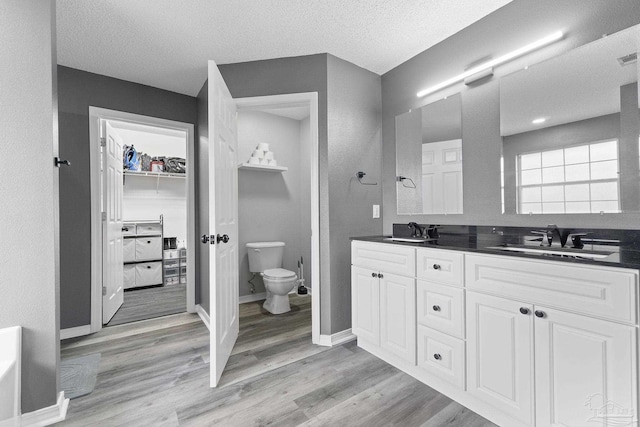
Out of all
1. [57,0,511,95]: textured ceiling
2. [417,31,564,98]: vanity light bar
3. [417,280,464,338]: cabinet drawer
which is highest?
[57,0,511,95]: textured ceiling

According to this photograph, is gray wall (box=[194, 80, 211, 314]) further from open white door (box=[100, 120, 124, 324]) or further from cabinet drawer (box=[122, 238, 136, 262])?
cabinet drawer (box=[122, 238, 136, 262])

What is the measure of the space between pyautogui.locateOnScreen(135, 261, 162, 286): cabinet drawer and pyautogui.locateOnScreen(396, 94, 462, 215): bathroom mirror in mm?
3796

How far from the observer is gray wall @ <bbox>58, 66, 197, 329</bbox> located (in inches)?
96.6

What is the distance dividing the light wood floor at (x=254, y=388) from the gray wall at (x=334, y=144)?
18.8 inches

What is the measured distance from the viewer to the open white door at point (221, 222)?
68.6 inches

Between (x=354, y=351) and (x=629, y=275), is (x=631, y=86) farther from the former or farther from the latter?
(x=354, y=351)

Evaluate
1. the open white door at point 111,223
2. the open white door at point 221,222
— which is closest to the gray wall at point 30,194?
the open white door at point 221,222

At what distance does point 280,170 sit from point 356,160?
1.44 m

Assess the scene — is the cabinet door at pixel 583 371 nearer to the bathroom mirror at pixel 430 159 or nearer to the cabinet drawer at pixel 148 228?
the bathroom mirror at pixel 430 159

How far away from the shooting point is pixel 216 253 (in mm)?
1780

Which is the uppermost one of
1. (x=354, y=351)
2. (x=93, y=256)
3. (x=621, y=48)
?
(x=621, y=48)

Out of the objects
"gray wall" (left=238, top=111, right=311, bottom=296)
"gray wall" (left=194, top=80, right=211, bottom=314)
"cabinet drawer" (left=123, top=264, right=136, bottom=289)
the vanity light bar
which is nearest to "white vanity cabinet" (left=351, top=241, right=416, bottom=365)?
the vanity light bar

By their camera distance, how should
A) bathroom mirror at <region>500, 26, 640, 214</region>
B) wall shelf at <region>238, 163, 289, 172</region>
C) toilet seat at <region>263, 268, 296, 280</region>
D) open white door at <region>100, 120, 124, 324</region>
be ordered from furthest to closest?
1. wall shelf at <region>238, 163, 289, 172</region>
2. toilet seat at <region>263, 268, 296, 280</region>
3. open white door at <region>100, 120, 124, 324</region>
4. bathroom mirror at <region>500, 26, 640, 214</region>

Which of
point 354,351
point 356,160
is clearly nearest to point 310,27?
point 356,160
